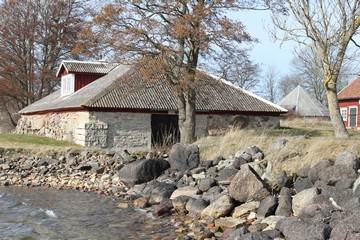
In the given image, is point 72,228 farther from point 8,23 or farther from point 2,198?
point 8,23

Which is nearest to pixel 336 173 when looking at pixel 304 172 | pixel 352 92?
pixel 304 172

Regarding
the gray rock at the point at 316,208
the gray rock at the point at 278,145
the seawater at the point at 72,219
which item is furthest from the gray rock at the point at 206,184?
the gray rock at the point at 316,208

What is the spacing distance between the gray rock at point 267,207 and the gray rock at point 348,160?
2.23 metres

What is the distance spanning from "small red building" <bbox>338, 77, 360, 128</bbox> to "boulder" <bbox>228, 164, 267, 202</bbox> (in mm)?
27819

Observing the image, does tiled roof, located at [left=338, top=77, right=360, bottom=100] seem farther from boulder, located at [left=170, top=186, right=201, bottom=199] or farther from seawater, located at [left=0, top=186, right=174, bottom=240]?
seawater, located at [left=0, top=186, right=174, bottom=240]

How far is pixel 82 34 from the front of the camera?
2014 cm

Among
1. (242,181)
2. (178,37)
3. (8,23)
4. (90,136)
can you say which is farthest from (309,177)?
(8,23)

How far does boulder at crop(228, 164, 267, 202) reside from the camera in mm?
11953

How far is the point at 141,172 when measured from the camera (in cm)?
1691

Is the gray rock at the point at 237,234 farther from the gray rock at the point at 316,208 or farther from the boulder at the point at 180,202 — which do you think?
the boulder at the point at 180,202

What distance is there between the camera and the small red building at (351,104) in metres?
37.8

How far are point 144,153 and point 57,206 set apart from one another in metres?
7.55

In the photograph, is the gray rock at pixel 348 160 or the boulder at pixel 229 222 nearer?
the boulder at pixel 229 222

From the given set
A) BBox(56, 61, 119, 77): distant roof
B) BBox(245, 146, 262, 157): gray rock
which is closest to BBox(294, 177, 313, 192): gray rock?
BBox(245, 146, 262, 157): gray rock
